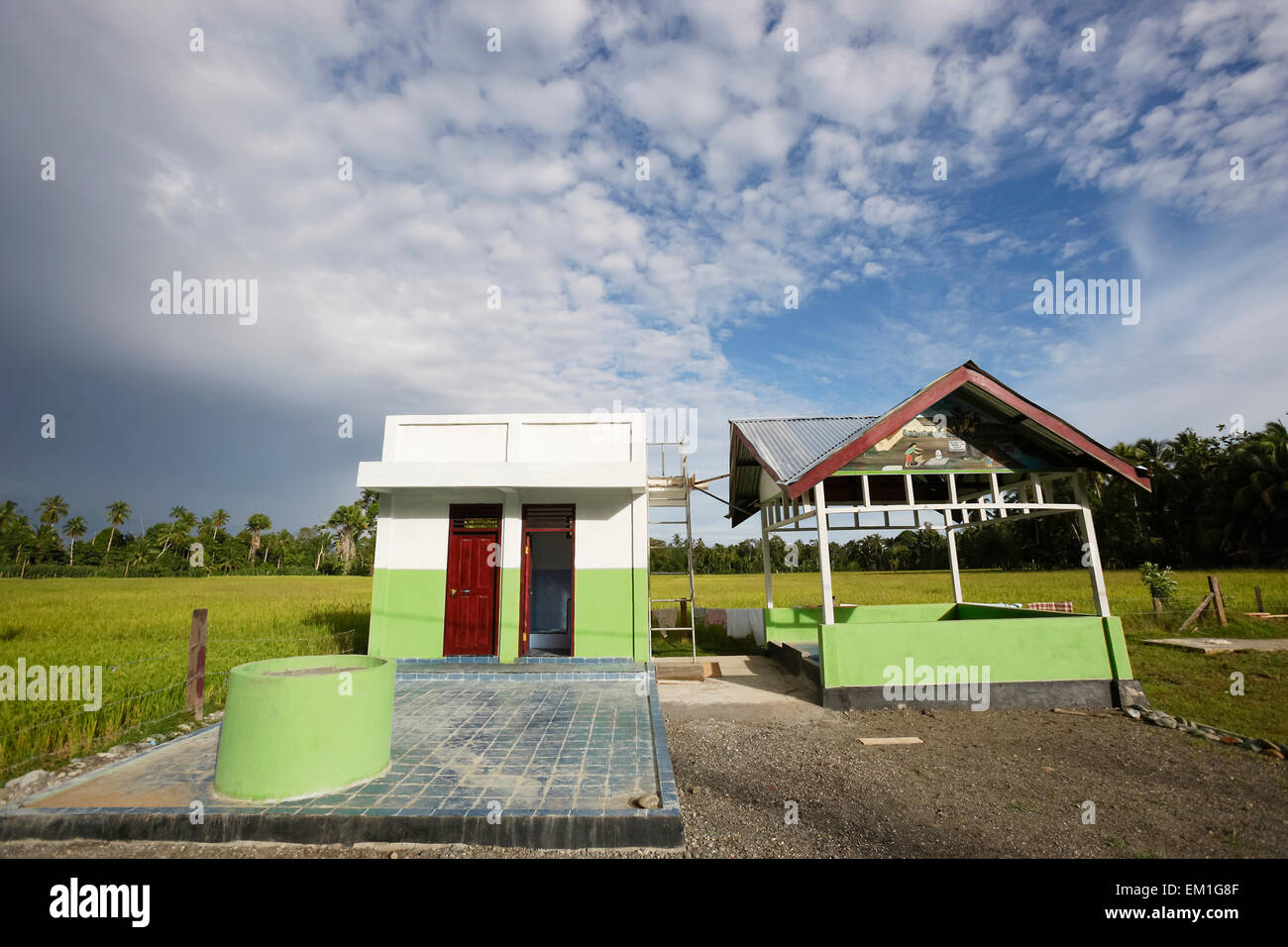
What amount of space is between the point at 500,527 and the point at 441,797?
6176 millimetres

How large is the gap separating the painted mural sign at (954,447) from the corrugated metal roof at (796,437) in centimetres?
60

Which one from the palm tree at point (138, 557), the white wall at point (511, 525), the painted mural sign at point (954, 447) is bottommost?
the palm tree at point (138, 557)

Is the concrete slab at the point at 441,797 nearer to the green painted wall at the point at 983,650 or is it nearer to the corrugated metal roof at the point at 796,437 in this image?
the green painted wall at the point at 983,650

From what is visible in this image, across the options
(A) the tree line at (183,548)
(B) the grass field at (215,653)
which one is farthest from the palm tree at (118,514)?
(B) the grass field at (215,653)

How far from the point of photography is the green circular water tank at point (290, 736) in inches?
164

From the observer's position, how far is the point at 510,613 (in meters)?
9.65

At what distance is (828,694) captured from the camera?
7.52 meters

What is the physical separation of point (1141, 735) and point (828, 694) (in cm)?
343

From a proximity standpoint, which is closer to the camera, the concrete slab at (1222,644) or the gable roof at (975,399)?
the gable roof at (975,399)

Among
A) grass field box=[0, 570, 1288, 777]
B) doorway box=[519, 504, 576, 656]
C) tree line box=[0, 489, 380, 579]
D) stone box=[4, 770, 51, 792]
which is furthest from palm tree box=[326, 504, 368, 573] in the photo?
stone box=[4, 770, 51, 792]

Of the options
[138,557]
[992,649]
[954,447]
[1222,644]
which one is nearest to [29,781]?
[992,649]

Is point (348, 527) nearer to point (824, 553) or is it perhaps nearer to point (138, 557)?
point (138, 557)
